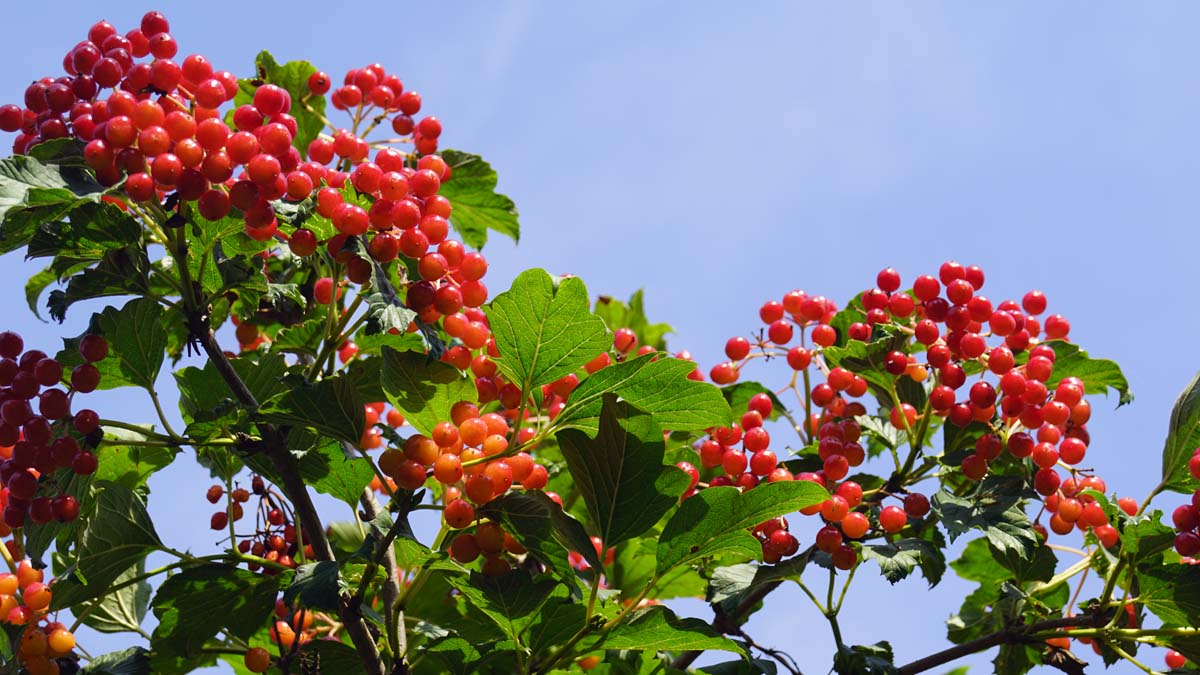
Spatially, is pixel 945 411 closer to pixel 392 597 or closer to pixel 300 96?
pixel 392 597

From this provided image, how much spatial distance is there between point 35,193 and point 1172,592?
96.4 inches

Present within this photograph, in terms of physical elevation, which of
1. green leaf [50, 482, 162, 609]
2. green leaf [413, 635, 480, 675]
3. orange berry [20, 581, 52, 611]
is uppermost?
green leaf [50, 482, 162, 609]

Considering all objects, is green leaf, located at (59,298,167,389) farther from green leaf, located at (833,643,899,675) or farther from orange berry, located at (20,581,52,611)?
green leaf, located at (833,643,899,675)

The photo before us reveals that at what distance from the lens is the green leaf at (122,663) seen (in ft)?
8.29

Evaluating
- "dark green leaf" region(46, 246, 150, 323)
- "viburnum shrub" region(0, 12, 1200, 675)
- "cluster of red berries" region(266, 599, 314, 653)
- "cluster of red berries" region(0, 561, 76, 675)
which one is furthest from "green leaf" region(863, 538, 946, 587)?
"cluster of red berries" region(0, 561, 76, 675)

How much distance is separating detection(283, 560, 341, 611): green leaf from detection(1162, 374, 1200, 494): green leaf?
1996mm

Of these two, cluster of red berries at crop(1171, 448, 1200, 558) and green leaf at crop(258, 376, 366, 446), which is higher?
cluster of red berries at crop(1171, 448, 1200, 558)

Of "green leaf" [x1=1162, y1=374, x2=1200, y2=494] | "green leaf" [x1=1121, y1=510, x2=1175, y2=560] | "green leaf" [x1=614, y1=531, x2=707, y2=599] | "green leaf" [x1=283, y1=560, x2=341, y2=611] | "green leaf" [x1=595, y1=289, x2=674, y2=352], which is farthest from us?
"green leaf" [x1=595, y1=289, x2=674, y2=352]

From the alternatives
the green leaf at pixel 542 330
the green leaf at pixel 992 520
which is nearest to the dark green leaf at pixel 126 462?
the green leaf at pixel 542 330

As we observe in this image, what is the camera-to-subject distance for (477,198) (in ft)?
11.6

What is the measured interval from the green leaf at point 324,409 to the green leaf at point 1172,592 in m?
1.77

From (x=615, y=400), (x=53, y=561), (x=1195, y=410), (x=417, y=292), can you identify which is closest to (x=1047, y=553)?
(x=1195, y=410)

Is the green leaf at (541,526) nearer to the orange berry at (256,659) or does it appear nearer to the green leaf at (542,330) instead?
the green leaf at (542,330)

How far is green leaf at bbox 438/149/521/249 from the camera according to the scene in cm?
351
